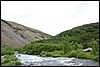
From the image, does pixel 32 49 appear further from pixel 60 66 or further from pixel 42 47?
pixel 60 66

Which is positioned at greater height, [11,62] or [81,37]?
[81,37]

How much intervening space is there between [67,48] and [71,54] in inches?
268

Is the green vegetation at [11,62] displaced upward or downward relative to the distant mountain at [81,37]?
downward

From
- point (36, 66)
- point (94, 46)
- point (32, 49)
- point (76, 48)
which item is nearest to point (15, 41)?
point (32, 49)

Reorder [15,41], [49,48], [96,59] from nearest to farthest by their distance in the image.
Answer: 1. [96,59]
2. [49,48]
3. [15,41]

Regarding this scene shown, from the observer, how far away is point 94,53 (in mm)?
52812

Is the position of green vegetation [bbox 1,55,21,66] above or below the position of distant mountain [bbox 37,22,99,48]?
below

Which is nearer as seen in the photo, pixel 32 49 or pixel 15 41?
pixel 32 49

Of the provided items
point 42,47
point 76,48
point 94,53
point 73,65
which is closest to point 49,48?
point 42,47

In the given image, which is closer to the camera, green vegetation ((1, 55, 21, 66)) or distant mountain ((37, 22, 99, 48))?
green vegetation ((1, 55, 21, 66))

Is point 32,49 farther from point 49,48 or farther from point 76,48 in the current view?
point 76,48

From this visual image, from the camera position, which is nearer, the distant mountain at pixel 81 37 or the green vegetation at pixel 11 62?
the green vegetation at pixel 11 62

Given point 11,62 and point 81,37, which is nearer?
point 11,62

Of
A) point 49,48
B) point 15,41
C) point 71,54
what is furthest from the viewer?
point 15,41
